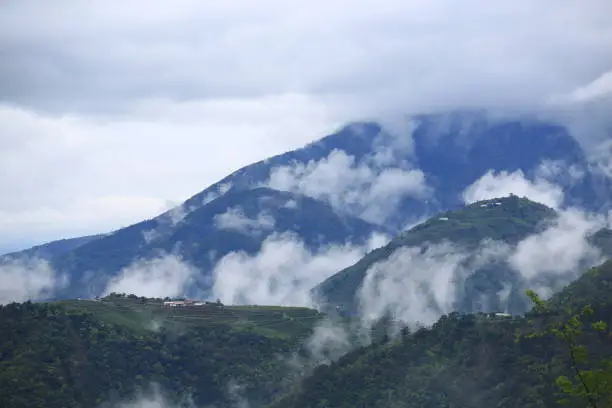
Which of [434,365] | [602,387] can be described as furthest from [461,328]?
[602,387]

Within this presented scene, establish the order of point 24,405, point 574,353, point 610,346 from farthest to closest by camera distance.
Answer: point 24,405 < point 610,346 < point 574,353

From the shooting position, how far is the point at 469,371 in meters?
178

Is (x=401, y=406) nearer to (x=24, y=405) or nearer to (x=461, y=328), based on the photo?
(x=461, y=328)

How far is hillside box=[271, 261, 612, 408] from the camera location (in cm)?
16125

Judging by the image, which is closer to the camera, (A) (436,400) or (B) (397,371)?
(A) (436,400)

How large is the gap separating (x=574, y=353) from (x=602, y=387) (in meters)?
2.42

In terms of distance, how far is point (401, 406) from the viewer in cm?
17725

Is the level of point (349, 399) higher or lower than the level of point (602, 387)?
lower

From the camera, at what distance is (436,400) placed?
174000 millimetres

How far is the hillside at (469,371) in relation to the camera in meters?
161

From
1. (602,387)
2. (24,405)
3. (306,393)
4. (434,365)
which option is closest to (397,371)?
(434,365)

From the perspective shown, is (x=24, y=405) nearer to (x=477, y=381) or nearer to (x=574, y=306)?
(x=477, y=381)

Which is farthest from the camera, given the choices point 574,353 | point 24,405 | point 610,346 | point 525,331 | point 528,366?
point 24,405

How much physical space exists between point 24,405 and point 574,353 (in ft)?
575
